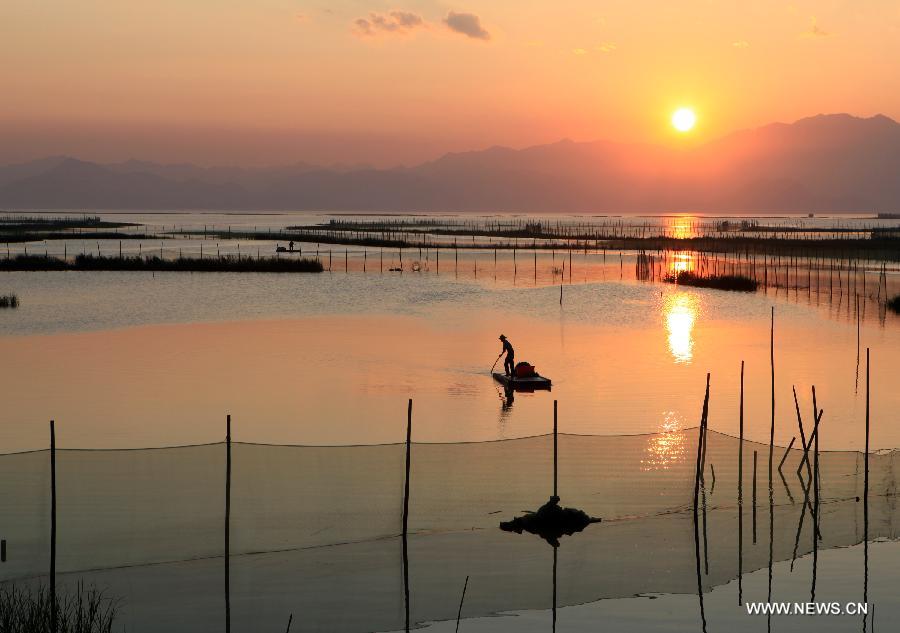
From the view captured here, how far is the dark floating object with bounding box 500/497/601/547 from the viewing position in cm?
1462

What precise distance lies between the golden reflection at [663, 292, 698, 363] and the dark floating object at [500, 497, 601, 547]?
65.6ft

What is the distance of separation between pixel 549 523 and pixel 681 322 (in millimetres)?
31496

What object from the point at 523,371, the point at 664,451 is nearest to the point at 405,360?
the point at 523,371

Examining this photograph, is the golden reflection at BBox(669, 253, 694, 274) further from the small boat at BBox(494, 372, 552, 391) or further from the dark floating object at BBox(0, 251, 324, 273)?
the small boat at BBox(494, 372, 552, 391)

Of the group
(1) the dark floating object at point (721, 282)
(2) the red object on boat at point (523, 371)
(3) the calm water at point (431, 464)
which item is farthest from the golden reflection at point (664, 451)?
(1) the dark floating object at point (721, 282)

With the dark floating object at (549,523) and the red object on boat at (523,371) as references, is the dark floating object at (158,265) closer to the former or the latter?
the red object on boat at (523,371)

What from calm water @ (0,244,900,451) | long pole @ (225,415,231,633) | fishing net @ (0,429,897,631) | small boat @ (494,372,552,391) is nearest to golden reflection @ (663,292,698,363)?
calm water @ (0,244,900,451)

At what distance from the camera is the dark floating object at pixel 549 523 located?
48.0 ft

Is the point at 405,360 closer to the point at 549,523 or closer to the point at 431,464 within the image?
the point at 431,464

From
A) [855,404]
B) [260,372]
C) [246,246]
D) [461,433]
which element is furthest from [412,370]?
[246,246]

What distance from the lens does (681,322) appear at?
148ft

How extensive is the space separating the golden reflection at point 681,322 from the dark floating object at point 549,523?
1999 centimetres

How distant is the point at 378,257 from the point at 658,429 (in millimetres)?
70904

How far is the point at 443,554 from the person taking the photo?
1376cm
